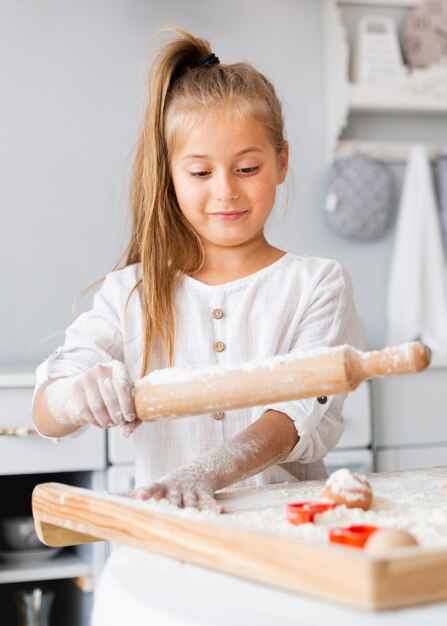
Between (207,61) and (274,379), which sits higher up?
(207,61)

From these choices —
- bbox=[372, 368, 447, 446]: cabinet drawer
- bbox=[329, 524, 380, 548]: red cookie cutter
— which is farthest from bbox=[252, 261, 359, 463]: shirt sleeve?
bbox=[372, 368, 447, 446]: cabinet drawer

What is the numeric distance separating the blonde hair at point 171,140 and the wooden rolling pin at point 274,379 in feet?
1.26

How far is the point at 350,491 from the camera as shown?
77 cm

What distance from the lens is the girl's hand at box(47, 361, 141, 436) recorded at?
0.85m

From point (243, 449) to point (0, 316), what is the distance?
1.51 m

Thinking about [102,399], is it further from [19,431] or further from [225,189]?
[19,431]

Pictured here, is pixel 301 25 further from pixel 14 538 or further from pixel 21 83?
pixel 14 538

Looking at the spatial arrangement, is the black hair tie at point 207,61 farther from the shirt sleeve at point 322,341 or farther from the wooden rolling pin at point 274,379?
the wooden rolling pin at point 274,379

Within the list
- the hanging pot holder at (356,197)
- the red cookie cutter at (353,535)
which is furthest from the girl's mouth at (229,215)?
the hanging pot holder at (356,197)

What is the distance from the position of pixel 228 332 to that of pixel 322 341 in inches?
4.9

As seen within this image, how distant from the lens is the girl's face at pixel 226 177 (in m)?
1.13

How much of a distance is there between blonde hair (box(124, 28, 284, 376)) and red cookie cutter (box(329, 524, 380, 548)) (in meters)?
0.58

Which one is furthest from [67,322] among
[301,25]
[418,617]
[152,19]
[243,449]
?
[418,617]

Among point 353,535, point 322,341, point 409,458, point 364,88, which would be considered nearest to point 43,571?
point 409,458
